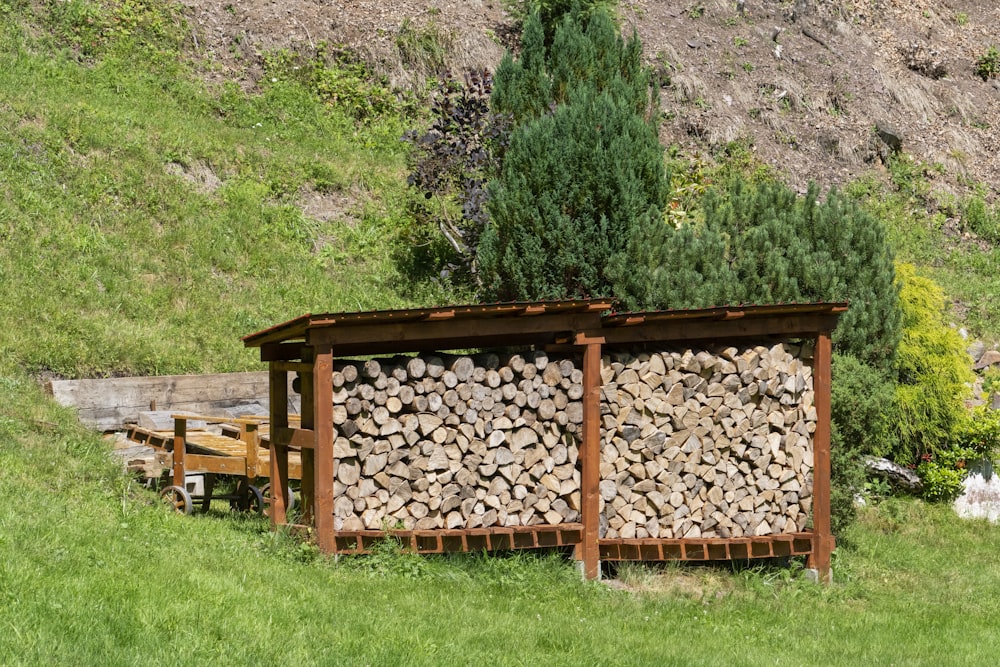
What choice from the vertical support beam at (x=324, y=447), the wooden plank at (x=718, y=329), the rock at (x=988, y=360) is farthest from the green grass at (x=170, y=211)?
the rock at (x=988, y=360)

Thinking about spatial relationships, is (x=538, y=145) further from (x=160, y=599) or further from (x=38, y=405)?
(x=160, y=599)

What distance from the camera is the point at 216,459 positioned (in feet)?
34.4

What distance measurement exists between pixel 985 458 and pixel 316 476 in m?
9.06

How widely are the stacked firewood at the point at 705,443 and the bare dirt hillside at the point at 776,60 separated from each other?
14.1 meters

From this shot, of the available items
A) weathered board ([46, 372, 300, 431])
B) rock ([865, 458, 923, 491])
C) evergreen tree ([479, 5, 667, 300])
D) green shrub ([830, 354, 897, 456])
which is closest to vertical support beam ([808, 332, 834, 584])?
green shrub ([830, 354, 897, 456])

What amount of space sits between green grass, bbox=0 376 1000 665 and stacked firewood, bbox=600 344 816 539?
0.48m

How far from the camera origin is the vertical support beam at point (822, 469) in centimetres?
979

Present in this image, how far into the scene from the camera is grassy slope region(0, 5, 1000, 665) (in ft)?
21.4

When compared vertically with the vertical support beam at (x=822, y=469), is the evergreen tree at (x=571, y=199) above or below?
above

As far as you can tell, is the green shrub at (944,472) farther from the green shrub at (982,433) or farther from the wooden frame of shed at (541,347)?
the wooden frame of shed at (541,347)

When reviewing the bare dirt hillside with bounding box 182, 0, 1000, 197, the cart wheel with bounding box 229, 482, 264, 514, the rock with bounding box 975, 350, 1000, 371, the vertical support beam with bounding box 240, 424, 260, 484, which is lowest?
the cart wheel with bounding box 229, 482, 264, 514

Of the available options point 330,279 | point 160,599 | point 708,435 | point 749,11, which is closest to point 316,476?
point 160,599

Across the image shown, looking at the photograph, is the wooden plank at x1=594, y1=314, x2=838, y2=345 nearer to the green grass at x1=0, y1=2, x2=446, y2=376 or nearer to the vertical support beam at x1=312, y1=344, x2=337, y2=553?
the vertical support beam at x1=312, y1=344, x2=337, y2=553

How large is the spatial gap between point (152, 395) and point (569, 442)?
5681 mm
